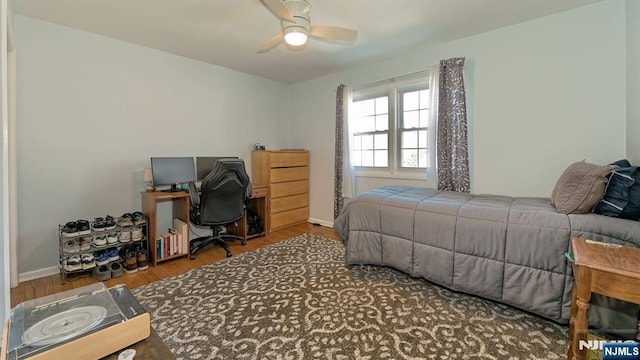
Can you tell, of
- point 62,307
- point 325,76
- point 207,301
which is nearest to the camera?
point 62,307

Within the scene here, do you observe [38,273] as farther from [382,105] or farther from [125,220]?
[382,105]

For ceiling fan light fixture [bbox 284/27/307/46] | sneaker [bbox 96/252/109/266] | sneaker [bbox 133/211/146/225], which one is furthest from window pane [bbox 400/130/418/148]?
sneaker [bbox 96/252/109/266]

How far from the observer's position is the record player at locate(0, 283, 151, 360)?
2.65ft

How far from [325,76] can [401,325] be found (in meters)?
3.67

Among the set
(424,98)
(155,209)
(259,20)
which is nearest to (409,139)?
(424,98)

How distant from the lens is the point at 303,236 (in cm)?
377

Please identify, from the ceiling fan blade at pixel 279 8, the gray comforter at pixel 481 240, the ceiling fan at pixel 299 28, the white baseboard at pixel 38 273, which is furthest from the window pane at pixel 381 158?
the white baseboard at pixel 38 273

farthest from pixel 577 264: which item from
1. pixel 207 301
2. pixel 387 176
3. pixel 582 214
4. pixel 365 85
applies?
pixel 365 85

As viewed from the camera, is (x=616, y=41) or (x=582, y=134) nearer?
(x=616, y=41)

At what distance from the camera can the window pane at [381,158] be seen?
12.5 feet

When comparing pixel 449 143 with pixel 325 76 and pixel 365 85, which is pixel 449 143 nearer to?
pixel 365 85

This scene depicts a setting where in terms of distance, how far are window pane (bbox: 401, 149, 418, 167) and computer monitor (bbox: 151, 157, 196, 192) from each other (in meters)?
2.71

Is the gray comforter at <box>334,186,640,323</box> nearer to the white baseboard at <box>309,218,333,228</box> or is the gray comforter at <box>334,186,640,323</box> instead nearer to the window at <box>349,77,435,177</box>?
the window at <box>349,77,435,177</box>

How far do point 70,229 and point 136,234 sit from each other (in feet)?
1.70
